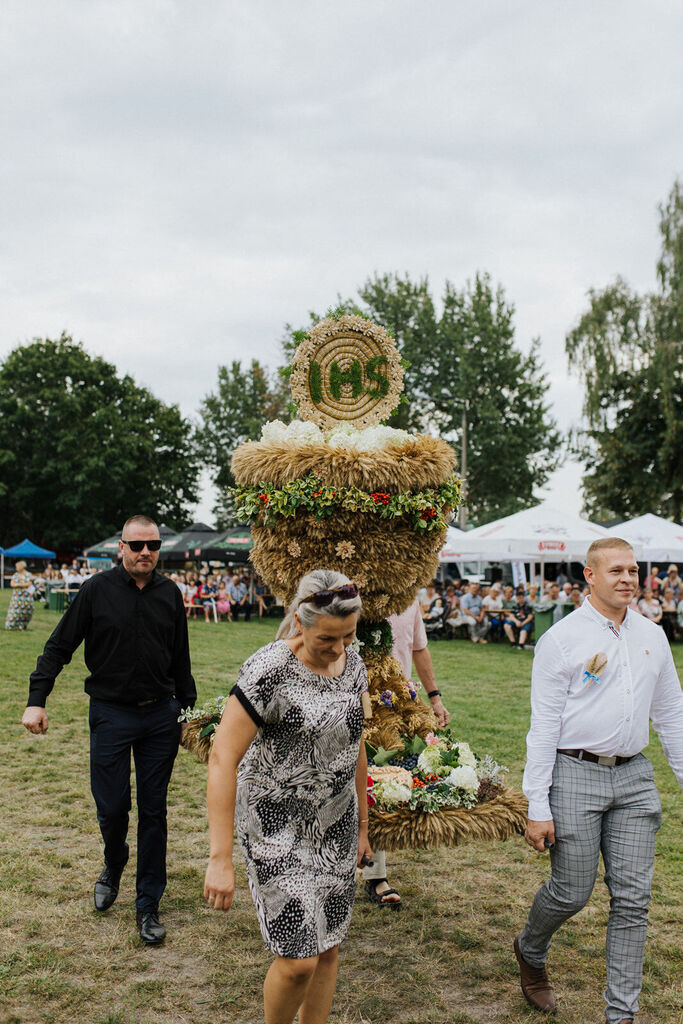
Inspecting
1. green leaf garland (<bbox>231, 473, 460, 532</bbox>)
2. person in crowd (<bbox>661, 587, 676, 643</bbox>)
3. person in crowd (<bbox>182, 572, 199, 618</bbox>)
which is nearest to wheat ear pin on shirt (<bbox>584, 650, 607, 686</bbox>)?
green leaf garland (<bbox>231, 473, 460, 532</bbox>)

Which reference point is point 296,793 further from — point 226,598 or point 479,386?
point 479,386

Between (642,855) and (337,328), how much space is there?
314 cm

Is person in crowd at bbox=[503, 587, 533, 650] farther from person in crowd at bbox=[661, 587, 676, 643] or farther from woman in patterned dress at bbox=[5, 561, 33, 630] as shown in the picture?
woman in patterned dress at bbox=[5, 561, 33, 630]

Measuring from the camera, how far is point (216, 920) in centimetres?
456

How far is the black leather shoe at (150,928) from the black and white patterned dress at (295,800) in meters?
1.74

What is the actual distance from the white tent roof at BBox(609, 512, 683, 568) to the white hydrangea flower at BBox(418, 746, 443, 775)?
14.1 meters

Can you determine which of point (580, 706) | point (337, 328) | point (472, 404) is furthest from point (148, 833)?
point (472, 404)

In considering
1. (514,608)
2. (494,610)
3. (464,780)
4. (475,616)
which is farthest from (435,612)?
(464,780)

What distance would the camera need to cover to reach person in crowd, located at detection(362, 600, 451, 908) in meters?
4.83

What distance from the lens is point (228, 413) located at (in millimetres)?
51312

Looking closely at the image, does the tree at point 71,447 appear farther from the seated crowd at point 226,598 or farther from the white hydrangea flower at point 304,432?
the white hydrangea flower at point 304,432

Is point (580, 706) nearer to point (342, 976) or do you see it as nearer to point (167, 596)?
point (342, 976)

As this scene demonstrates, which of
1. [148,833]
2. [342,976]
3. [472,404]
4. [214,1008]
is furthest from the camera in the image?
[472,404]

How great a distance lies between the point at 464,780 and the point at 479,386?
43579mm
